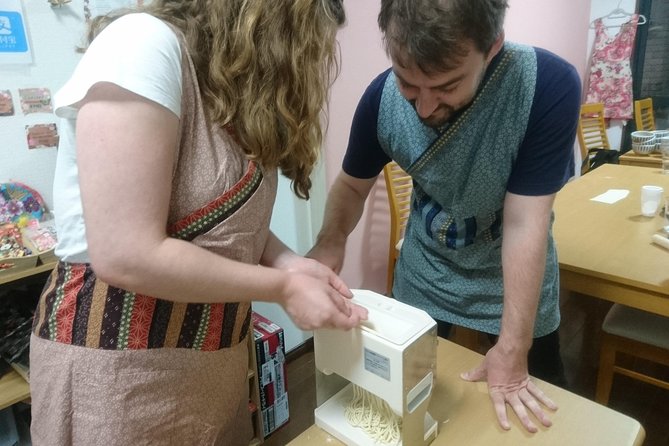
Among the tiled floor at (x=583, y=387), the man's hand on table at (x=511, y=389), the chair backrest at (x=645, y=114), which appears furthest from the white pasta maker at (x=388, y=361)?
the chair backrest at (x=645, y=114)

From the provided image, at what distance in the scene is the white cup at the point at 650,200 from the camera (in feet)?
6.33

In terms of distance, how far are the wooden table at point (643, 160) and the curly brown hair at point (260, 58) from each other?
9.97 feet

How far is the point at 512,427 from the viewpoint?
91 cm

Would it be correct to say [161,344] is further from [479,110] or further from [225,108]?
[479,110]

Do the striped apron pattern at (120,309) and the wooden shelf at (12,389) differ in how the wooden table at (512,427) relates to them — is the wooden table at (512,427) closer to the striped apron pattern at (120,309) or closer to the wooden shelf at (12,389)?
the striped apron pattern at (120,309)

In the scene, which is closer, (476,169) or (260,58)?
(260,58)

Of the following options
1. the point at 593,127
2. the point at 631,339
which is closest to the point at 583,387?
the point at 631,339

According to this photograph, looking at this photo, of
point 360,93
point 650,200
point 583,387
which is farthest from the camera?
point 360,93

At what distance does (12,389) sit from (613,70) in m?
4.98

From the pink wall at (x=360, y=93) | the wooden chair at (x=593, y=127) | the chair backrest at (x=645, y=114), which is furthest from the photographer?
the wooden chair at (x=593, y=127)

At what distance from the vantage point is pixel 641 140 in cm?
320

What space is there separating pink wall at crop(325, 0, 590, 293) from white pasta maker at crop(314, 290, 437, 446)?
5.43ft

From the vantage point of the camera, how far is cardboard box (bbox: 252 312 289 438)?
6.37 feet

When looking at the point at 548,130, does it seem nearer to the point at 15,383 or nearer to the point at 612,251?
the point at 612,251
